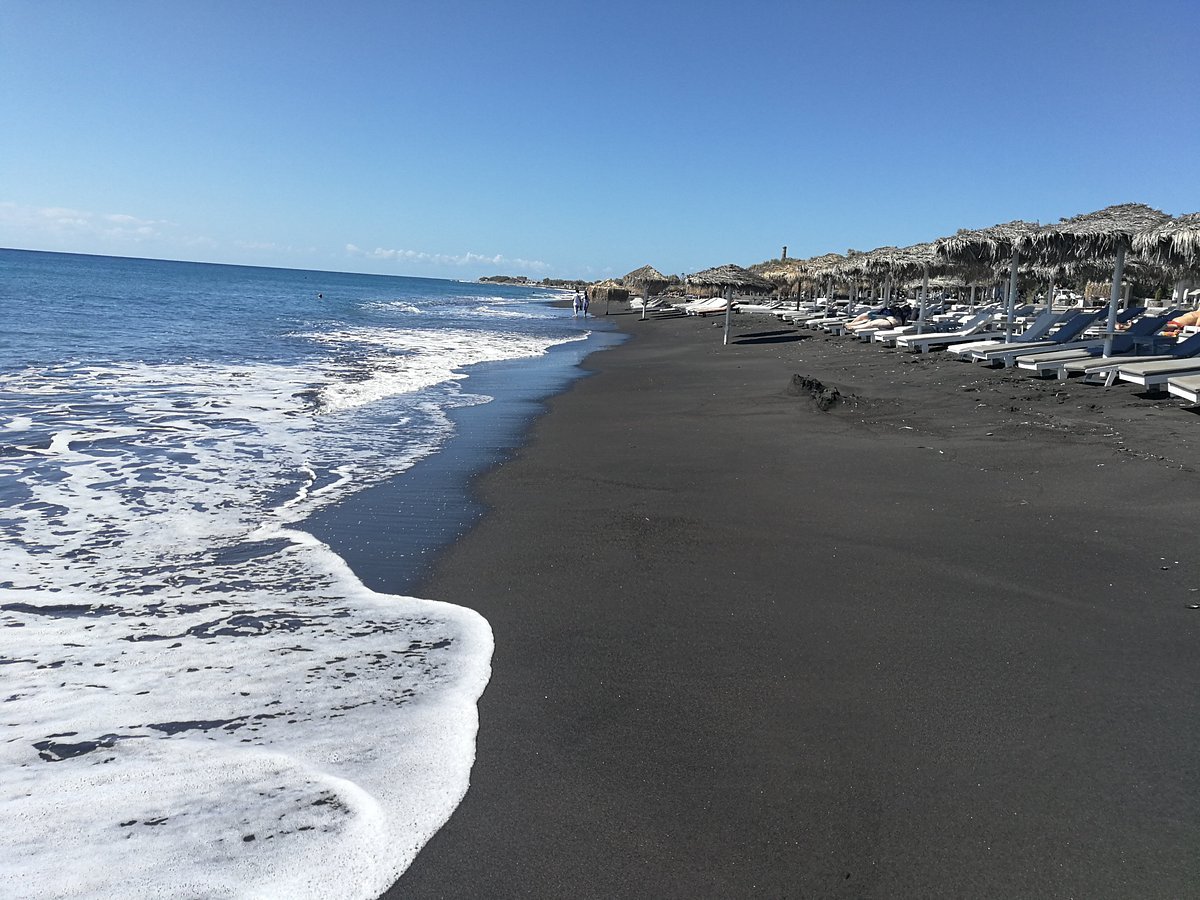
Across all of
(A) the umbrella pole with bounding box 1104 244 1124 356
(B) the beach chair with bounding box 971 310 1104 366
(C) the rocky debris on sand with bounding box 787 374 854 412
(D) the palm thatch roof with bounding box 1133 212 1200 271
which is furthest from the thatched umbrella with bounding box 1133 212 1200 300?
(C) the rocky debris on sand with bounding box 787 374 854 412

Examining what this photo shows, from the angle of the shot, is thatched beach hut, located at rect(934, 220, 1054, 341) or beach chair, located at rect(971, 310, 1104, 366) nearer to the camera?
beach chair, located at rect(971, 310, 1104, 366)

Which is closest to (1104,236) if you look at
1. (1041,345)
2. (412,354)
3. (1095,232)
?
(1095,232)

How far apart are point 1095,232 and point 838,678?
1263 cm

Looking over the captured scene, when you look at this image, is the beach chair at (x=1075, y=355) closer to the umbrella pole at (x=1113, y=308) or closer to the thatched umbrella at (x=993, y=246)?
the umbrella pole at (x=1113, y=308)

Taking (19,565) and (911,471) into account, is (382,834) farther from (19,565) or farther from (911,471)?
(911,471)

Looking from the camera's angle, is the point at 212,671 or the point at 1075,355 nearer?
the point at 212,671

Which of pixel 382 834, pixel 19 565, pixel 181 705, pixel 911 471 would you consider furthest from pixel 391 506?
pixel 911 471

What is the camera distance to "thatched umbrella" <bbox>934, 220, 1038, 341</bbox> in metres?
14.7

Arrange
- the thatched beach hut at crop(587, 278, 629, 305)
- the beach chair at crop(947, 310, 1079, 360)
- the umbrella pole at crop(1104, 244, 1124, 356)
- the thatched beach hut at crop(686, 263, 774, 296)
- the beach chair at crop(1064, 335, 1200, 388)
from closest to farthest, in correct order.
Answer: the beach chair at crop(1064, 335, 1200, 388), the umbrella pole at crop(1104, 244, 1124, 356), the beach chair at crop(947, 310, 1079, 360), the thatched beach hut at crop(686, 263, 774, 296), the thatched beach hut at crop(587, 278, 629, 305)

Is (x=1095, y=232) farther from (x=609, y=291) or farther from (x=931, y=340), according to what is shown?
(x=609, y=291)

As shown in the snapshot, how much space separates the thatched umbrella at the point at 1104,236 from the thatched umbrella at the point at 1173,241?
0.84 feet

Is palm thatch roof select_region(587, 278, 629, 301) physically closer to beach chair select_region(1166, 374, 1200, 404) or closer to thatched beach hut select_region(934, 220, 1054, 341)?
thatched beach hut select_region(934, 220, 1054, 341)

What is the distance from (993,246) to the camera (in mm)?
15086

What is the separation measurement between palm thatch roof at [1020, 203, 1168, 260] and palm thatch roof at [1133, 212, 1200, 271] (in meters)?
0.25
